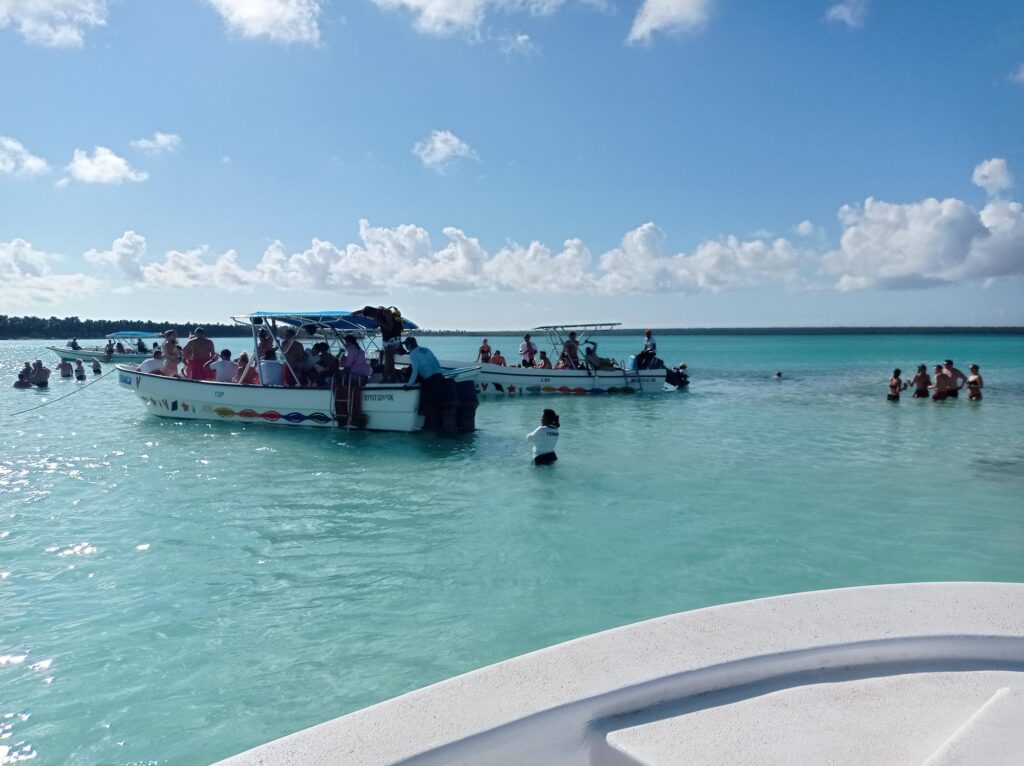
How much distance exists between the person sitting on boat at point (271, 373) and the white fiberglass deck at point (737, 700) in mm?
13981

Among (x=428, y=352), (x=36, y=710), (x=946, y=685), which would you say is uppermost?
(x=428, y=352)

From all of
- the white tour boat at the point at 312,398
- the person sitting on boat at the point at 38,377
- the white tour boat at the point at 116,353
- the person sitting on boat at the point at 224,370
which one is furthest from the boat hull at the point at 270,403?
the white tour boat at the point at 116,353

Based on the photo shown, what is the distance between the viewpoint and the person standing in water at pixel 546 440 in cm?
1122

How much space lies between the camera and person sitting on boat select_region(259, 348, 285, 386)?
1520cm

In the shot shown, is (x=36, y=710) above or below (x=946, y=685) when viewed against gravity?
below

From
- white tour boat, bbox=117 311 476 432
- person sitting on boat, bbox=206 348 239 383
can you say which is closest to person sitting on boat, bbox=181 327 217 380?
person sitting on boat, bbox=206 348 239 383

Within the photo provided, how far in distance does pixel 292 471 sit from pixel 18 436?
8595 mm

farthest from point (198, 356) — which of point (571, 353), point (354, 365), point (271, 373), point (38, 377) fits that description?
point (38, 377)

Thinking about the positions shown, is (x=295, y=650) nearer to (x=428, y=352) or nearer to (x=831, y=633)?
(x=831, y=633)

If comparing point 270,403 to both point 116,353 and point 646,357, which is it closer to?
point 646,357

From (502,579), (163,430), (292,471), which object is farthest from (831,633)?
(163,430)

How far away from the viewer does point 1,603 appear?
5.79m

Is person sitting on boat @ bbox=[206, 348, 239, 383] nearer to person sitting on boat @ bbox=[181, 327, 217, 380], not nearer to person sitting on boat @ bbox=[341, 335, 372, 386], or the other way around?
person sitting on boat @ bbox=[181, 327, 217, 380]

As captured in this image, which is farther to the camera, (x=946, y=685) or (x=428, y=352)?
(x=428, y=352)
